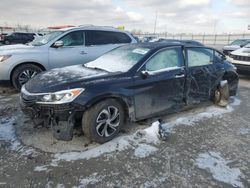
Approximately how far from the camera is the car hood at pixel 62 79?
10.7ft

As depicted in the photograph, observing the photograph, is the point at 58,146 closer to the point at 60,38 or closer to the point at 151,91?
the point at 151,91

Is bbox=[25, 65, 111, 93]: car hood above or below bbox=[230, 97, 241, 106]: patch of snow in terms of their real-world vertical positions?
above

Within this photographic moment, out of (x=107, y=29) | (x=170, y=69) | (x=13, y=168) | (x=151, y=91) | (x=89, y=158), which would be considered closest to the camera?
(x=13, y=168)

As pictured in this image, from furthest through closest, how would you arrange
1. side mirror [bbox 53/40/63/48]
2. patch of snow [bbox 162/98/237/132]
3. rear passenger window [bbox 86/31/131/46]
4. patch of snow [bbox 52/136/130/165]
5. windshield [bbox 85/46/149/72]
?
rear passenger window [bbox 86/31/131/46], side mirror [bbox 53/40/63/48], patch of snow [bbox 162/98/237/132], windshield [bbox 85/46/149/72], patch of snow [bbox 52/136/130/165]

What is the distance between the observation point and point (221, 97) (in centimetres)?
530

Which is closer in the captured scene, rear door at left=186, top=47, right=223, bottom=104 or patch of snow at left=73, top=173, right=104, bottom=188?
patch of snow at left=73, top=173, right=104, bottom=188

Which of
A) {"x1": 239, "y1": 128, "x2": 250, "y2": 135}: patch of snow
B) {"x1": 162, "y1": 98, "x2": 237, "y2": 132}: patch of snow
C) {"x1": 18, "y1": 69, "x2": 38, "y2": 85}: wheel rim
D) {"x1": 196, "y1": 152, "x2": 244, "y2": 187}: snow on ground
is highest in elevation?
{"x1": 18, "y1": 69, "x2": 38, "y2": 85}: wheel rim

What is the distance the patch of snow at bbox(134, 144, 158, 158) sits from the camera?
10.6 ft

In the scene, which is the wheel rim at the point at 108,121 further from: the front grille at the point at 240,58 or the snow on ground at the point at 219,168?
the front grille at the point at 240,58

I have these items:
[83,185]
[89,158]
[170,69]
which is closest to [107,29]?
[170,69]

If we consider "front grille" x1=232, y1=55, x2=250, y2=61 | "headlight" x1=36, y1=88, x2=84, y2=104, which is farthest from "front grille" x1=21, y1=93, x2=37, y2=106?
"front grille" x1=232, y1=55, x2=250, y2=61

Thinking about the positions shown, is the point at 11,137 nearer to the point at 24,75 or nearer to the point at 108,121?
the point at 108,121

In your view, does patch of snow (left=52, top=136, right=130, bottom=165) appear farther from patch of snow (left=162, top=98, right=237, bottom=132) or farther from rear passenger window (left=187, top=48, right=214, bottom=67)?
rear passenger window (left=187, top=48, right=214, bottom=67)

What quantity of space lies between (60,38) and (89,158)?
13.5 ft
